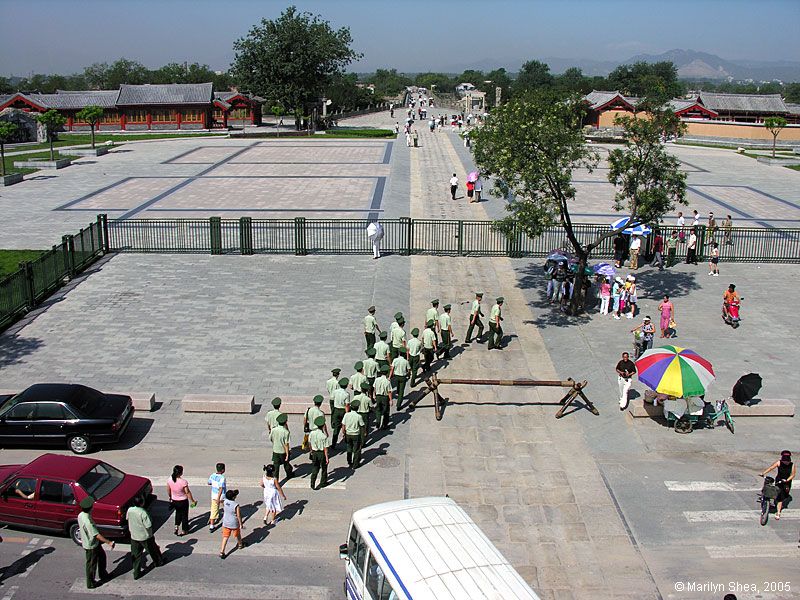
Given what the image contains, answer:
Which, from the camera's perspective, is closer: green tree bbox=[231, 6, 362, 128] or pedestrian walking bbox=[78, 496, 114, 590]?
pedestrian walking bbox=[78, 496, 114, 590]

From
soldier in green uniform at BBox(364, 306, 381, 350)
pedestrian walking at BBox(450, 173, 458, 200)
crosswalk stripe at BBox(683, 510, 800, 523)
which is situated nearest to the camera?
crosswalk stripe at BBox(683, 510, 800, 523)

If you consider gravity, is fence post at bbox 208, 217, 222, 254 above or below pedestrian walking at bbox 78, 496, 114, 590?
above

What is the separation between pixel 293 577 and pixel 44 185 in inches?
1404

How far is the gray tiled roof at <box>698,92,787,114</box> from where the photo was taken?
7494 centimetres

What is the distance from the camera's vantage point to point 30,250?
87.6ft

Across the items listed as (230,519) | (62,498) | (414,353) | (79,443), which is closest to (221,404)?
(79,443)

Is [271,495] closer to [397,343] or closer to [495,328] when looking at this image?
[397,343]

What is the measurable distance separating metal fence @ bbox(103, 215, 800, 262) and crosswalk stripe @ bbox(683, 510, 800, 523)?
48.4 ft

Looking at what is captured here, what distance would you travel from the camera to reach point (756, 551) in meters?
11.3

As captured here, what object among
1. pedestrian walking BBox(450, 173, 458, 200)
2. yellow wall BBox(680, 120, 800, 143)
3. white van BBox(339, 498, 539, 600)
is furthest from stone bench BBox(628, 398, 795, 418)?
yellow wall BBox(680, 120, 800, 143)

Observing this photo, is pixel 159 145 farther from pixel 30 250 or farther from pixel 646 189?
pixel 646 189

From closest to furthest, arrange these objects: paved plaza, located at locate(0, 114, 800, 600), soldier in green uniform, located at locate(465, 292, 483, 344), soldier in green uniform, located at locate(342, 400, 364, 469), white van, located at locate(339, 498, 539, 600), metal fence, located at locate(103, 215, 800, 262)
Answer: white van, located at locate(339, 498, 539, 600) → paved plaza, located at locate(0, 114, 800, 600) → soldier in green uniform, located at locate(342, 400, 364, 469) → soldier in green uniform, located at locate(465, 292, 483, 344) → metal fence, located at locate(103, 215, 800, 262)

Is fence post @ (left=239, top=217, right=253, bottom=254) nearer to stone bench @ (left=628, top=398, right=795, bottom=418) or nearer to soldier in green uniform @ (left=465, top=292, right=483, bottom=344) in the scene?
soldier in green uniform @ (left=465, top=292, right=483, bottom=344)

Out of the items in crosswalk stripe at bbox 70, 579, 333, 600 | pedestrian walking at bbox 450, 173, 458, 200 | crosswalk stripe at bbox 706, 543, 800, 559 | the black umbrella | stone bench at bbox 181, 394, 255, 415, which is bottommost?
crosswalk stripe at bbox 70, 579, 333, 600
